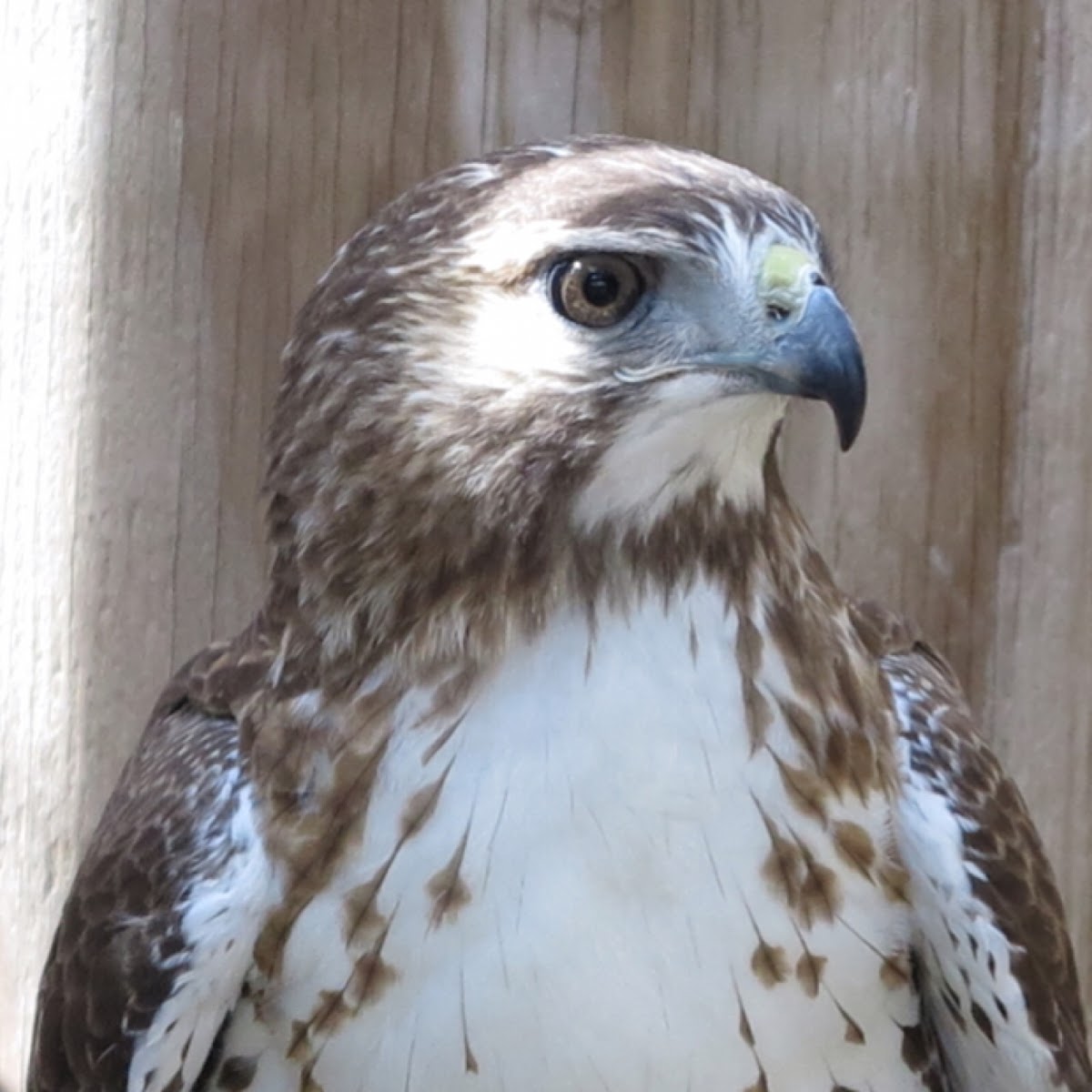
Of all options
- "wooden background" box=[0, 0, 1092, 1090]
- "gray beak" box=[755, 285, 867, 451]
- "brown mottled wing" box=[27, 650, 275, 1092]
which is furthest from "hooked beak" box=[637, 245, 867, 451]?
"wooden background" box=[0, 0, 1092, 1090]

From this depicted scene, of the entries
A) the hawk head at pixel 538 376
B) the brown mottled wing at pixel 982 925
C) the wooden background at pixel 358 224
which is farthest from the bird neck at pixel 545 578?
the wooden background at pixel 358 224

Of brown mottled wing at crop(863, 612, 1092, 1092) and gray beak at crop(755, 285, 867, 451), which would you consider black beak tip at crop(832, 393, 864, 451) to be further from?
brown mottled wing at crop(863, 612, 1092, 1092)

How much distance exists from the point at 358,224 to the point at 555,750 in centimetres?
106

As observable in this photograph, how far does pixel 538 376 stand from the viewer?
1892 millimetres

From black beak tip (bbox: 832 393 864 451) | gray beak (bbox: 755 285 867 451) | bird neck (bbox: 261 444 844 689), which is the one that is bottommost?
bird neck (bbox: 261 444 844 689)

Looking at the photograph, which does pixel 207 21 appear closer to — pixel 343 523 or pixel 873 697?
pixel 343 523

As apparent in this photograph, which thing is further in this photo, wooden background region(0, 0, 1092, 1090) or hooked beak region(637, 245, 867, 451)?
wooden background region(0, 0, 1092, 1090)

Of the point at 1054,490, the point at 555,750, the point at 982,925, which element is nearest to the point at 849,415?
the point at 555,750

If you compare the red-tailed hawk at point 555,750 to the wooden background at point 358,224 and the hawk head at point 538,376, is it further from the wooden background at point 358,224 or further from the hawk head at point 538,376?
the wooden background at point 358,224

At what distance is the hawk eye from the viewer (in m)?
1.87

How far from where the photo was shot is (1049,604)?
283 centimetres

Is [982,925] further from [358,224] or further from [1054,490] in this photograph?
[358,224]

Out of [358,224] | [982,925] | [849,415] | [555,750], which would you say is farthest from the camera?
[358,224]

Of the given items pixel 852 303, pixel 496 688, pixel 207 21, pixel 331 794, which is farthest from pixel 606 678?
pixel 207 21
